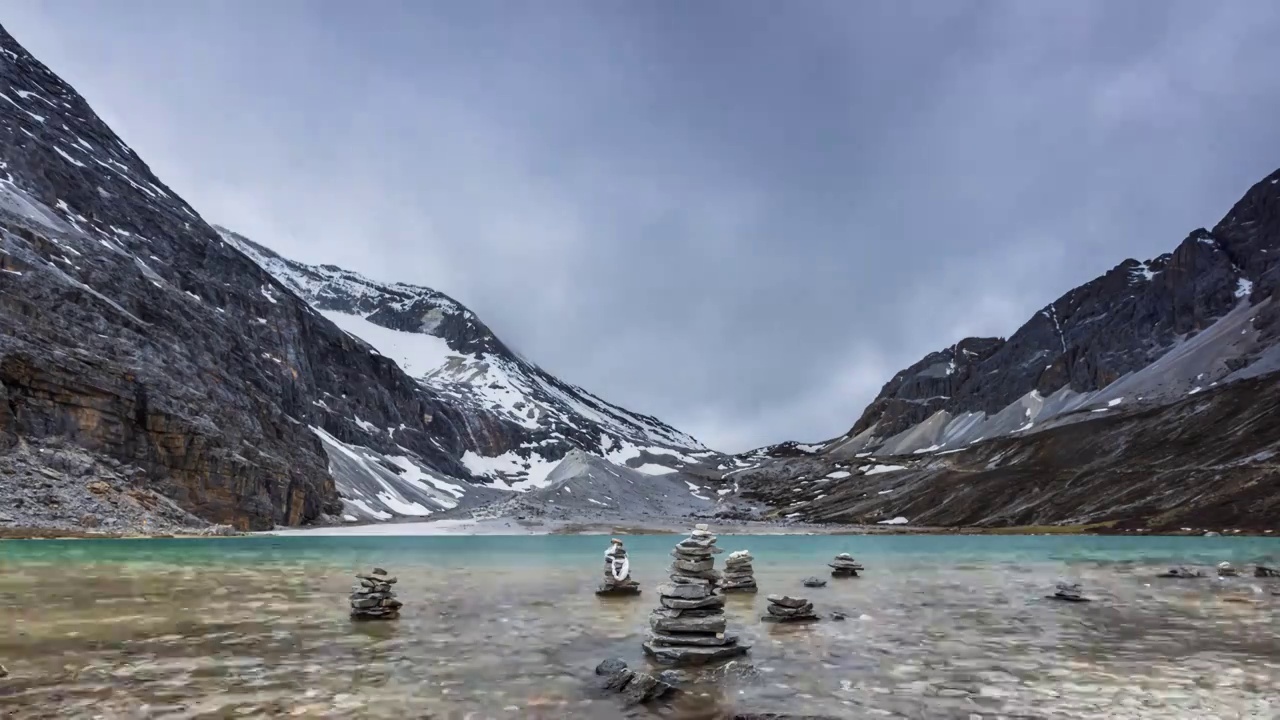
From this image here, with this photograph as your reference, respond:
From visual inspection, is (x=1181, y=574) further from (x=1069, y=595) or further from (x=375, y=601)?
(x=375, y=601)

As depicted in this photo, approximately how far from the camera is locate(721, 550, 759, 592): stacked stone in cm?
3506

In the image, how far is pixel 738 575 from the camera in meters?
35.9

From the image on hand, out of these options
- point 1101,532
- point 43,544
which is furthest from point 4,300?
point 1101,532

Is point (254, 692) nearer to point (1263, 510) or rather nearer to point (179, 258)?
point (1263, 510)

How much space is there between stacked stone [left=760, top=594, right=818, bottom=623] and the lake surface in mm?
940

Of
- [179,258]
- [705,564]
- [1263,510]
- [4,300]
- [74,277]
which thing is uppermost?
[179,258]

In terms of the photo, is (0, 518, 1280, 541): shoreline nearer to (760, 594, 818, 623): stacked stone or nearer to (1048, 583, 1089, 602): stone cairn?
(760, 594, 818, 623): stacked stone

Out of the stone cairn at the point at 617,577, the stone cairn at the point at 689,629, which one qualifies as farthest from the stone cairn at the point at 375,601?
the stone cairn at the point at 617,577

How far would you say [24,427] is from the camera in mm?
83188

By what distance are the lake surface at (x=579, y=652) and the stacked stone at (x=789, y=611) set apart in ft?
3.08

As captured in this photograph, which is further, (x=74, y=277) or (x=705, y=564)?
(x=74, y=277)

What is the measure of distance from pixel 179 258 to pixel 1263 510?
213044 millimetres

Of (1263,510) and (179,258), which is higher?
(179,258)

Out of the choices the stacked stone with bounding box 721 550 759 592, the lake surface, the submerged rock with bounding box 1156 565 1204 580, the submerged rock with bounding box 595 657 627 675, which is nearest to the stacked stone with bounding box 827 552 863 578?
the lake surface
